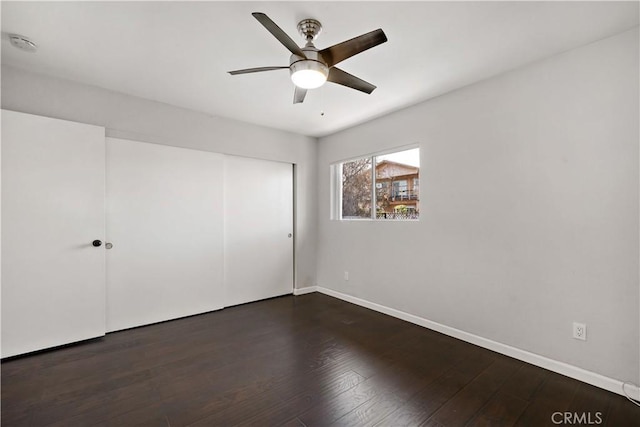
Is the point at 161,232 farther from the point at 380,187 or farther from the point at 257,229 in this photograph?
the point at 380,187

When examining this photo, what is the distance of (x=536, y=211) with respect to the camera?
2.37 meters

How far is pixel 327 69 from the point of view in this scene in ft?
6.28

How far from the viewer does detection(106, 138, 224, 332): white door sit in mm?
3021

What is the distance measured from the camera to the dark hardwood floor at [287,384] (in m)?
1.75

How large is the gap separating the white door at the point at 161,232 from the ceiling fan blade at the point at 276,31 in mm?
2307

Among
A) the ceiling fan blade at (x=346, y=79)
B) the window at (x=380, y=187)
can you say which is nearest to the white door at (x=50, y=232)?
the ceiling fan blade at (x=346, y=79)

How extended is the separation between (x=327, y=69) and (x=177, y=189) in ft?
7.87

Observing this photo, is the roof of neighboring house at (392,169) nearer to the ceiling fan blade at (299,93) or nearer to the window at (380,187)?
the window at (380,187)

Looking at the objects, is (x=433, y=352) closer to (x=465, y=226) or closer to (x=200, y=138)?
(x=465, y=226)

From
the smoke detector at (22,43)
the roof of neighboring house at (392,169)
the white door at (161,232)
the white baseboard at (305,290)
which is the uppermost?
the smoke detector at (22,43)

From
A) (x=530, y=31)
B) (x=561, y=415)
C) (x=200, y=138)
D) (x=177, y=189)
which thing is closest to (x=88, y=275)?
(x=177, y=189)

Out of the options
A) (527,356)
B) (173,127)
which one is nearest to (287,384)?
(527,356)

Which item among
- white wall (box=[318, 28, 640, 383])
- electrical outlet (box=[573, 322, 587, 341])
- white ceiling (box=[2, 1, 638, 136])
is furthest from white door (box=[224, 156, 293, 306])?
electrical outlet (box=[573, 322, 587, 341])

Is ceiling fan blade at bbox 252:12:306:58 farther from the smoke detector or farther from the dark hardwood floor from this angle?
the dark hardwood floor
